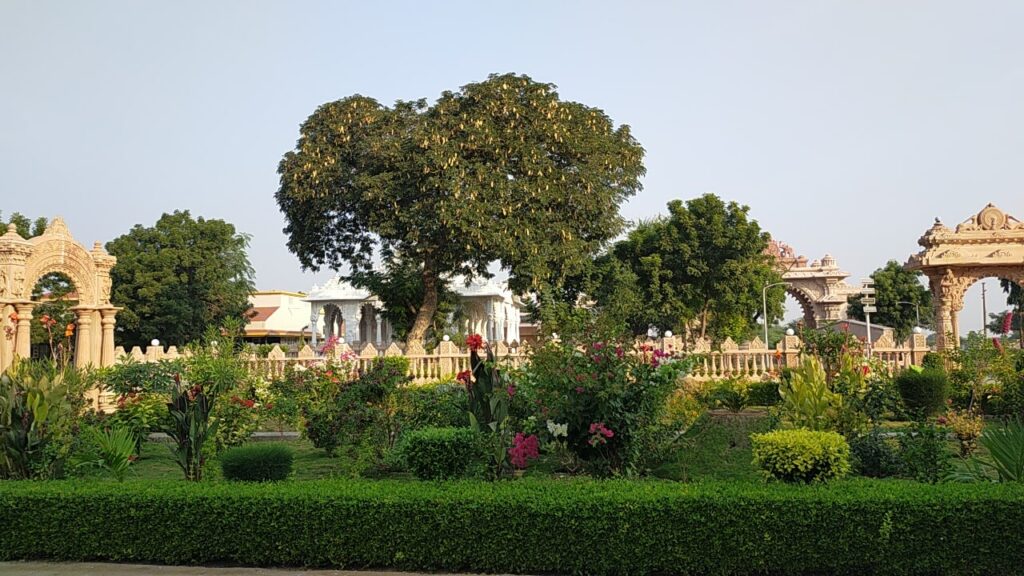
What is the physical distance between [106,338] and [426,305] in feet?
36.8

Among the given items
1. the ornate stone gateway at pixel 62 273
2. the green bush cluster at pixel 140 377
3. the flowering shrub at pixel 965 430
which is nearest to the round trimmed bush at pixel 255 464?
the green bush cluster at pixel 140 377

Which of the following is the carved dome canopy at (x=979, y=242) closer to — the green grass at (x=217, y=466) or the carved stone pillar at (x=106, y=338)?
the green grass at (x=217, y=466)

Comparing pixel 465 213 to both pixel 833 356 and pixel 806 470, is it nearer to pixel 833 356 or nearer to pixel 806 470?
pixel 833 356

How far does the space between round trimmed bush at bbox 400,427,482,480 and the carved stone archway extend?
124ft

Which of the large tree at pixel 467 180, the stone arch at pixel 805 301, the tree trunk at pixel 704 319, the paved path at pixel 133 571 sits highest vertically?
the large tree at pixel 467 180

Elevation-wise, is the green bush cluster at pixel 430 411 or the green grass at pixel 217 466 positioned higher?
the green bush cluster at pixel 430 411

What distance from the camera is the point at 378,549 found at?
578 centimetres

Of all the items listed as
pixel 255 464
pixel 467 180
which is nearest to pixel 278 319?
pixel 467 180

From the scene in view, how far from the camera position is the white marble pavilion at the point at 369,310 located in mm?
41094

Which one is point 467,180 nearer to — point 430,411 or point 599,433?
point 430,411

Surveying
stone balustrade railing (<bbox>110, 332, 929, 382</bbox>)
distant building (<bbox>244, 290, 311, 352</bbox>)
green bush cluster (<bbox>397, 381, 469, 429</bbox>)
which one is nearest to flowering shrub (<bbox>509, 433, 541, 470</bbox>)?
green bush cluster (<bbox>397, 381, 469, 429</bbox>)

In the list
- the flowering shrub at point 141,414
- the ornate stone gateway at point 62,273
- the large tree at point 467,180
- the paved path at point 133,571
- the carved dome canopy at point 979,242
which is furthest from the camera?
the large tree at point 467,180

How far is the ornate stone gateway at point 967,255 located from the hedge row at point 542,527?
64.5ft

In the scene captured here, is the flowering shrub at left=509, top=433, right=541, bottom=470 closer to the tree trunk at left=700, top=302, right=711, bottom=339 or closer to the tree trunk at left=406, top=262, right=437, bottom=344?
the tree trunk at left=406, top=262, right=437, bottom=344
